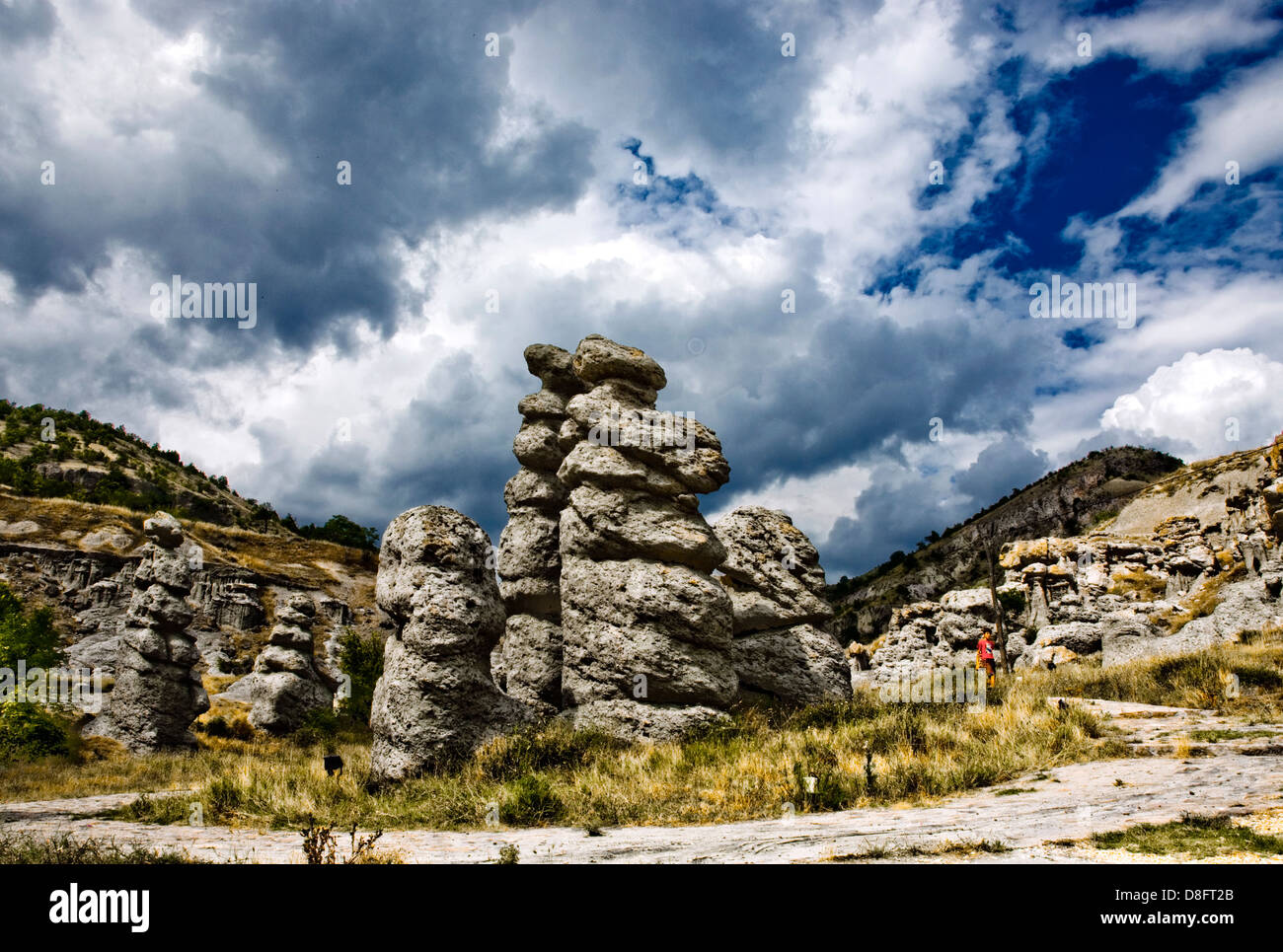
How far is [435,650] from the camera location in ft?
38.6

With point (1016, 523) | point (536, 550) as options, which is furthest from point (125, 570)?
point (1016, 523)

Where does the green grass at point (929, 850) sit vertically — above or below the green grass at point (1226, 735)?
above

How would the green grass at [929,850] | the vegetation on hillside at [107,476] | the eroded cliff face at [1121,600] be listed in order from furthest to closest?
Answer: the vegetation on hillside at [107,476] → the eroded cliff face at [1121,600] → the green grass at [929,850]

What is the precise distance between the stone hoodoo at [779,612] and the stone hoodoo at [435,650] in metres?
5.77

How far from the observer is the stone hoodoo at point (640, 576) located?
13.4 m

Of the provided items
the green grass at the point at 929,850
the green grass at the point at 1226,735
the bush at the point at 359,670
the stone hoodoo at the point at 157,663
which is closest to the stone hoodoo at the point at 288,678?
the bush at the point at 359,670

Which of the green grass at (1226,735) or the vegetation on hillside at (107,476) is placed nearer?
the green grass at (1226,735)

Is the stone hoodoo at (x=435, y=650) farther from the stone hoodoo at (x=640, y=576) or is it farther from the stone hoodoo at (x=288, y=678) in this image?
the stone hoodoo at (x=288, y=678)

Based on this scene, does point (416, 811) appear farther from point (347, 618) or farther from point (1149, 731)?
point (347, 618)

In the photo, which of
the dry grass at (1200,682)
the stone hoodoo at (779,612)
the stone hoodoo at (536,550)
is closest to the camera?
the dry grass at (1200,682)

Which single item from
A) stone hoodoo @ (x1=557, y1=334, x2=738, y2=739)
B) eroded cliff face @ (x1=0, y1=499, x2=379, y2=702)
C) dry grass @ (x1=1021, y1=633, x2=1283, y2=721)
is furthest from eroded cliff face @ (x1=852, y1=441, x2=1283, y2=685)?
eroded cliff face @ (x1=0, y1=499, x2=379, y2=702)

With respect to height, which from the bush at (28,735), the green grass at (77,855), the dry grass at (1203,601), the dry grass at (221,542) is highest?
the dry grass at (221,542)

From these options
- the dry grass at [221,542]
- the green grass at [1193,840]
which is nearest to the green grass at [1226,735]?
the green grass at [1193,840]

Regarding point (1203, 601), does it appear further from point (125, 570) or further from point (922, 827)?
point (125, 570)
